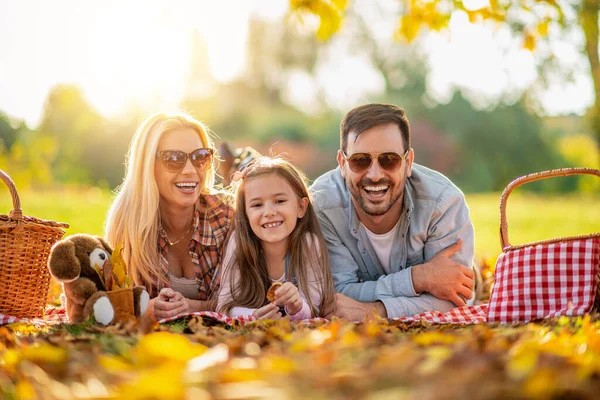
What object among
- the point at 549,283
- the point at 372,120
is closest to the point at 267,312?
the point at 372,120

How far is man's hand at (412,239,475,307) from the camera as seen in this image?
14.4 feet

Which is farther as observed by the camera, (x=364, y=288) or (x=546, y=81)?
(x=546, y=81)

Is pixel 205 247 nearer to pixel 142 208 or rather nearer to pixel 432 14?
pixel 142 208

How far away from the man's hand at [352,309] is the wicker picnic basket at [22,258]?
6.01 feet

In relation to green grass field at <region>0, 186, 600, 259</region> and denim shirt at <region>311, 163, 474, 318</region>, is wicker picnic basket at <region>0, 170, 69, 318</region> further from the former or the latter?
green grass field at <region>0, 186, 600, 259</region>

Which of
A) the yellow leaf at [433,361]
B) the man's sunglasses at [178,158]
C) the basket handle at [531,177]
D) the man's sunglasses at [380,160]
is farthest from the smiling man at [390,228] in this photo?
the yellow leaf at [433,361]

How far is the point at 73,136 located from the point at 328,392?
27.8 metres

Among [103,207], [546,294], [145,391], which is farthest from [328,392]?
[103,207]

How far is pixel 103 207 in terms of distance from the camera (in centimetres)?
1388

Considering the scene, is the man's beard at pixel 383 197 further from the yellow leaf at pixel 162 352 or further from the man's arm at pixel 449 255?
the yellow leaf at pixel 162 352

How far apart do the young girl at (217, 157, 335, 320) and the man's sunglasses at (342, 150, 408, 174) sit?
379 mm

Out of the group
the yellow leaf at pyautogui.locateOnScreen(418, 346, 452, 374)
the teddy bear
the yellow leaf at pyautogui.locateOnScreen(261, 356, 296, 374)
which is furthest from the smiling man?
the yellow leaf at pyautogui.locateOnScreen(261, 356, 296, 374)

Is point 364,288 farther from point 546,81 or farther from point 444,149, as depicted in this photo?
point 444,149

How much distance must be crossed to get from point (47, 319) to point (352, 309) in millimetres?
1958
